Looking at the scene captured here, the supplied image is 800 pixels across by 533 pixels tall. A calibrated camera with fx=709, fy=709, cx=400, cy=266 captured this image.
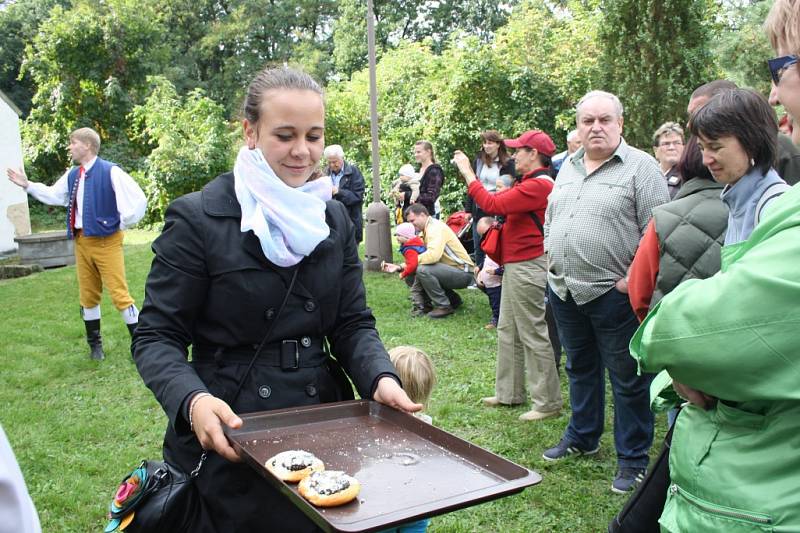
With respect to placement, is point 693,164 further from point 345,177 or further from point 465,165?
point 345,177

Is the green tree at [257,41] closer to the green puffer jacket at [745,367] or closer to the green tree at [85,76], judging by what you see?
the green tree at [85,76]

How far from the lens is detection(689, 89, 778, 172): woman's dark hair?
2.76 m

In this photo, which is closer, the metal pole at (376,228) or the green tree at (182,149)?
the metal pole at (376,228)

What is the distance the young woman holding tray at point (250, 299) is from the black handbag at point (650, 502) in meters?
0.82

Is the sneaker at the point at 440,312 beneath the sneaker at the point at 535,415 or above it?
beneath

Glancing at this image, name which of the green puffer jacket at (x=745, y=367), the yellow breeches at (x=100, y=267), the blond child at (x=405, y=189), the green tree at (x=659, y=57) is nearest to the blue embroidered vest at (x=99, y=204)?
the yellow breeches at (x=100, y=267)

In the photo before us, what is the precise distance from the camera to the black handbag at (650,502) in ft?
7.45

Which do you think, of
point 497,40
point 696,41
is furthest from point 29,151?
point 696,41

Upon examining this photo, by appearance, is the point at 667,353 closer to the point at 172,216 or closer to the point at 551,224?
the point at 172,216

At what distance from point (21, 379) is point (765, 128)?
682 cm

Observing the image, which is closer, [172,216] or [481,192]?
[172,216]

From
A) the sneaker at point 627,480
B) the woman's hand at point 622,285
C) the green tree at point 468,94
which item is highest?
the green tree at point 468,94

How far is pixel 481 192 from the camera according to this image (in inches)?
211

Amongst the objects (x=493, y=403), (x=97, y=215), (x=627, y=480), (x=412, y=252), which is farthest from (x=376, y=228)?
(x=627, y=480)
